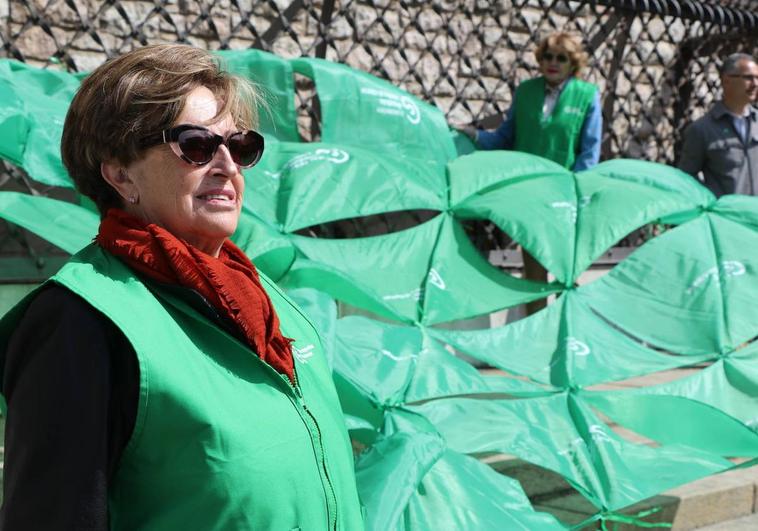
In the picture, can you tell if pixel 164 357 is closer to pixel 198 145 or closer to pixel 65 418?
pixel 65 418

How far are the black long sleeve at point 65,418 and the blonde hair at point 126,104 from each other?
27 cm

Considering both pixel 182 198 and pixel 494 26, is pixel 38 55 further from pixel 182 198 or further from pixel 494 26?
pixel 182 198

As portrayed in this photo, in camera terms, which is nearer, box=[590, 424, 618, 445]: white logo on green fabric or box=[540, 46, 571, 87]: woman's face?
box=[590, 424, 618, 445]: white logo on green fabric

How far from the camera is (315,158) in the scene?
12.8ft

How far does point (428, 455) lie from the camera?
2.72 metres

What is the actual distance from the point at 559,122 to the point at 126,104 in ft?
13.9

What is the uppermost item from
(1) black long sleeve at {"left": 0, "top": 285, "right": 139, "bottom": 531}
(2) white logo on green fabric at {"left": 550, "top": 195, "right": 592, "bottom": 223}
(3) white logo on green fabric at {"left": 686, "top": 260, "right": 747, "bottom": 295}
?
(1) black long sleeve at {"left": 0, "top": 285, "right": 139, "bottom": 531}

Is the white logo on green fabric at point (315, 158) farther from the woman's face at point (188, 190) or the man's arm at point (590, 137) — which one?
the woman's face at point (188, 190)

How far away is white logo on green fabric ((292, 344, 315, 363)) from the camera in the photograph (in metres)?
1.61

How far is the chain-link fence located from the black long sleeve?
358 centimetres

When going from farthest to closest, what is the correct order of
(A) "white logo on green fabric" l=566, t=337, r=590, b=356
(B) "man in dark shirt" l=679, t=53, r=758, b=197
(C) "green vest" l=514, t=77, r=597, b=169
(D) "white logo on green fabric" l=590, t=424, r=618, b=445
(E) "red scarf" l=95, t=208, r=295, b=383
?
(B) "man in dark shirt" l=679, t=53, r=758, b=197, (C) "green vest" l=514, t=77, r=597, b=169, (A) "white logo on green fabric" l=566, t=337, r=590, b=356, (D) "white logo on green fabric" l=590, t=424, r=618, b=445, (E) "red scarf" l=95, t=208, r=295, b=383

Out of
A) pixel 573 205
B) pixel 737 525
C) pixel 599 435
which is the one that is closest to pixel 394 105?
pixel 573 205

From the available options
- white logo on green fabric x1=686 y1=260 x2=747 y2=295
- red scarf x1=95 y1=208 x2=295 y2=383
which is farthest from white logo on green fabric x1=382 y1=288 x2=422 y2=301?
red scarf x1=95 y1=208 x2=295 y2=383

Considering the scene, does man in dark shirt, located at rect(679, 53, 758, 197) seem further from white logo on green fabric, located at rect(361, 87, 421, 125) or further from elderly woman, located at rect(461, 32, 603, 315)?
white logo on green fabric, located at rect(361, 87, 421, 125)
